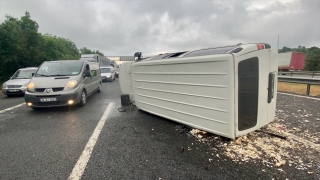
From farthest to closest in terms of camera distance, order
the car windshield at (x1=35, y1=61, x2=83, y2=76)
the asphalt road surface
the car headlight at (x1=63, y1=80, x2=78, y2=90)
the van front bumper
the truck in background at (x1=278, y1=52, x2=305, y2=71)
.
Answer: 1. the truck in background at (x1=278, y1=52, x2=305, y2=71)
2. the car windshield at (x1=35, y1=61, x2=83, y2=76)
3. the car headlight at (x1=63, y1=80, x2=78, y2=90)
4. the van front bumper
5. the asphalt road surface

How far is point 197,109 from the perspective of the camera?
3451 mm

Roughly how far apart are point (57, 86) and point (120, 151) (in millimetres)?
3866

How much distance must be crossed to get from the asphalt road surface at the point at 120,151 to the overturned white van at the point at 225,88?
0.41 metres

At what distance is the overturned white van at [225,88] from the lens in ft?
9.30

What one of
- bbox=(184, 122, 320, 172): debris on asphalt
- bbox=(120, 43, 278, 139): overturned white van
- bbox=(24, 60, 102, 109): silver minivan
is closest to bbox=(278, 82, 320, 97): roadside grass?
bbox=(184, 122, 320, 172): debris on asphalt

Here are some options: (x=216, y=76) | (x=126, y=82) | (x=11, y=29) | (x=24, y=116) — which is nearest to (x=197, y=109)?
(x=216, y=76)

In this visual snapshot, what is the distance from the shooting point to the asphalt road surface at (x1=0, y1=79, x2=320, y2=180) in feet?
7.77

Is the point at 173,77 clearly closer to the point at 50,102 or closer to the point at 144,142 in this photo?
the point at 144,142

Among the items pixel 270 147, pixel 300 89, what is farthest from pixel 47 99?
pixel 300 89

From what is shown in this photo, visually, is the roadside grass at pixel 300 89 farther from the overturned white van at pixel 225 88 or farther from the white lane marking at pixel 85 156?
the white lane marking at pixel 85 156

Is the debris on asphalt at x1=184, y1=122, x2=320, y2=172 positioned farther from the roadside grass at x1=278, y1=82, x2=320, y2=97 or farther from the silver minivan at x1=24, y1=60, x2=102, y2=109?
the roadside grass at x1=278, y1=82, x2=320, y2=97

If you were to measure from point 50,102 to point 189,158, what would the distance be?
4784 mm

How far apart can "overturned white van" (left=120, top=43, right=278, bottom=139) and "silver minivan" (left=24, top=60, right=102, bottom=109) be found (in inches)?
135

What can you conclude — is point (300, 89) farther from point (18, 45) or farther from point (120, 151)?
point (18, 45)
